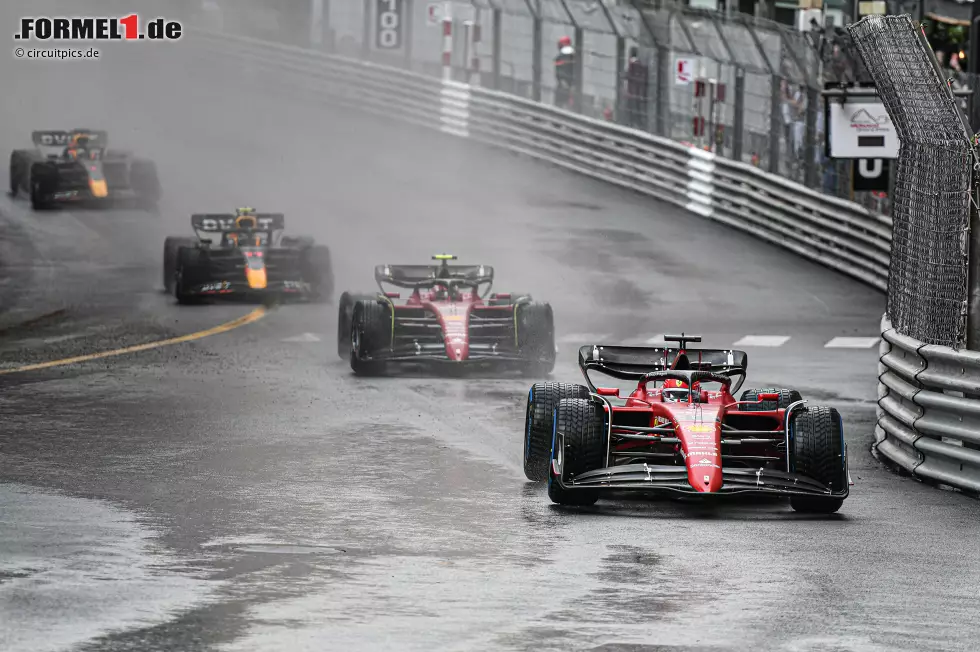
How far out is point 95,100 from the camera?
49.9 m

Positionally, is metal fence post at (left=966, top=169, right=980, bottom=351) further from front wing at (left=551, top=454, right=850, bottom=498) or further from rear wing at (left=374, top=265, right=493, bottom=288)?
rear wing at (left=374, top=265, right=493, bottom=288)

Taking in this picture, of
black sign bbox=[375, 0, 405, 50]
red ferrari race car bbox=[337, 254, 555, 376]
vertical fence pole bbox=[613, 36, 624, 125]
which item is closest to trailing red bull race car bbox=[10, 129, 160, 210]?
vertical fence pole bbox=[613, 36, 624, 125]

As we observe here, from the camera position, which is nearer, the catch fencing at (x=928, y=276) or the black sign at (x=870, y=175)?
the catch fencing at (x=928, y=276)

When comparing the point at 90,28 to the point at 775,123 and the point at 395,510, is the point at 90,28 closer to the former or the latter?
the point at 775,123

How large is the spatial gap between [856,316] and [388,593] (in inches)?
701

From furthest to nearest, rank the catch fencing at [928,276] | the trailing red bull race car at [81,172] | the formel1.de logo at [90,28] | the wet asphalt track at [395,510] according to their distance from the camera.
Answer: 1. the formel1.de logo at [90,28]
2. the trailing red bull race car at [81,172]
3. the catch fencing at [928,276]
4. the wet asphalt track at [395,510]

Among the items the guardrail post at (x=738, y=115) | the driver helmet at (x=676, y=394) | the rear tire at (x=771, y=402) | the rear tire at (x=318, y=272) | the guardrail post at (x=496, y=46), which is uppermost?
the guardrail post at (x=496, y=46)

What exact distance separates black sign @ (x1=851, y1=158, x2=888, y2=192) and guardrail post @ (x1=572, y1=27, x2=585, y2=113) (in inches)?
406

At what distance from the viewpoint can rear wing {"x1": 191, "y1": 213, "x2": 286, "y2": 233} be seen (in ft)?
81.4

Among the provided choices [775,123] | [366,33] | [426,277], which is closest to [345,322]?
[426,277]

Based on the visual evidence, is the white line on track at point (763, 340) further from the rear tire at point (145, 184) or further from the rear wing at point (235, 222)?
the rear tire at point (145, 184)

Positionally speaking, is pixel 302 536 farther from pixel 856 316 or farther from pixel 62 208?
pixel 62 208

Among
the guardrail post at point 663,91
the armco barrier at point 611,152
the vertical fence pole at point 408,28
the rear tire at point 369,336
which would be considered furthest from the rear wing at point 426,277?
the vertical fence pole at point 408,28

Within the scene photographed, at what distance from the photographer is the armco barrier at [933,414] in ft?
38.0
